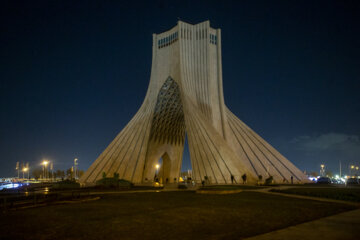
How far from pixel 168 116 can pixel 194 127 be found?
1131 cm

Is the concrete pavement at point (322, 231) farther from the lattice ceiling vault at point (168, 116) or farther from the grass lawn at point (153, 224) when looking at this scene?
the lattice ceiling vault at point (168, 116)

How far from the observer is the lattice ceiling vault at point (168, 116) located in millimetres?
34369

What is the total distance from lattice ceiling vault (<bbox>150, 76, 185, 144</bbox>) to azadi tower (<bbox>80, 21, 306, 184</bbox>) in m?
0.12

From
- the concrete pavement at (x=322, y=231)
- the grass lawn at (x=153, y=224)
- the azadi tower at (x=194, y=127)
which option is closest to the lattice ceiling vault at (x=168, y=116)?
the azadi tower at (x=194, y=127)

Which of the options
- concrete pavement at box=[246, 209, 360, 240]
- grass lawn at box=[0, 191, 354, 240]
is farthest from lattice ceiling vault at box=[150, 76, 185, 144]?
concrete pavement at box=[246, 209, 360, 240]

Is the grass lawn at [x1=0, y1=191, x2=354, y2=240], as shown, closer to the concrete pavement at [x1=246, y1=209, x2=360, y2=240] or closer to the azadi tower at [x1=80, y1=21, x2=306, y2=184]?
the concrete pavement at [x1=246, y1=209, x2=360, y2=240]

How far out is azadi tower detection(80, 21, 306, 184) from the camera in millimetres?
25625

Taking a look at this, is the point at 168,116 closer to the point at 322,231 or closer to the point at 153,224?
the point at 153,224

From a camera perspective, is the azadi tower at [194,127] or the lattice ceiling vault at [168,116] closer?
the azadi tower at [194,127]

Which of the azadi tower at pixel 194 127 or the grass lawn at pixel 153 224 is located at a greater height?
the azadi tower at pixel 194 127

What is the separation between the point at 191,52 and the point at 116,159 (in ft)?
46.5

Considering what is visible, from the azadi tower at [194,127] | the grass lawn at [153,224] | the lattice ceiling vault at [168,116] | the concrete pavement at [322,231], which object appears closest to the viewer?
the concrete pavement at [322,231]

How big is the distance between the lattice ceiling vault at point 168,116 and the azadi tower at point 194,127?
0.12 metres

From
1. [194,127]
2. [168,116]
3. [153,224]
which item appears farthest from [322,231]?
[168,116]
